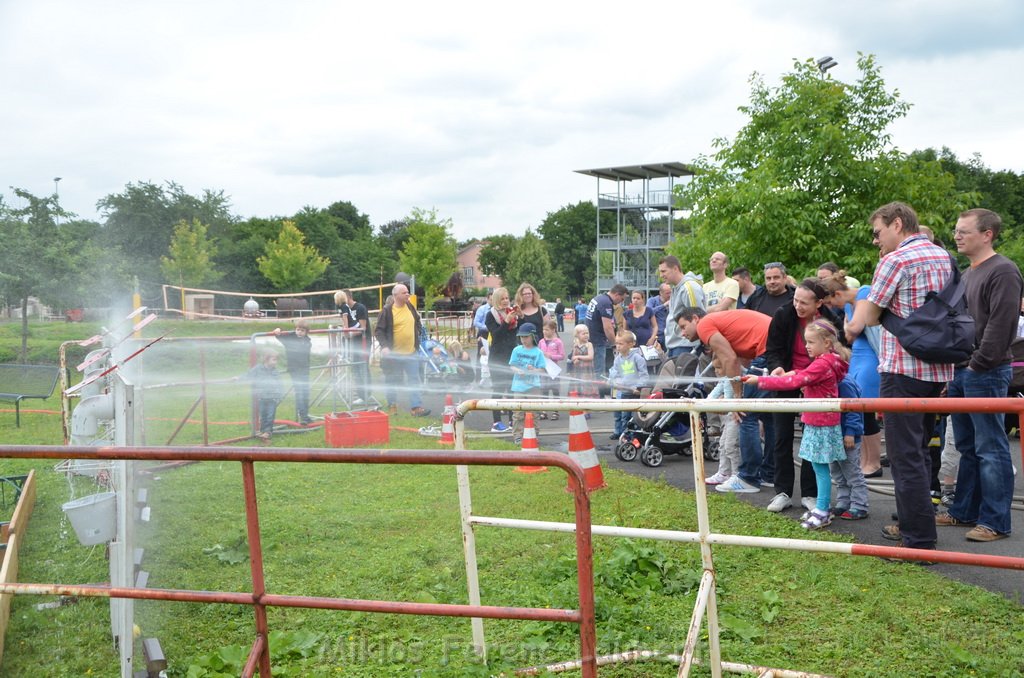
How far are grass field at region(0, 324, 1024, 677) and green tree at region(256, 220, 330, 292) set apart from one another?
197ft

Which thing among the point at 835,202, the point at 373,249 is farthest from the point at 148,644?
the point at 373,249

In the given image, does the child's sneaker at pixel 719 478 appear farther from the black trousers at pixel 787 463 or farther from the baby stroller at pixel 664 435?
the baby stroller at pixel 664 435

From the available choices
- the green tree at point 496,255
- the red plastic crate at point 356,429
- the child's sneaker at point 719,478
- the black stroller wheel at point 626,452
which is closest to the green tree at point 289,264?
the green tree at point 496,255

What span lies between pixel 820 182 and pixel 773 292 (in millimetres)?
11562

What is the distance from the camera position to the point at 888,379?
5.08m

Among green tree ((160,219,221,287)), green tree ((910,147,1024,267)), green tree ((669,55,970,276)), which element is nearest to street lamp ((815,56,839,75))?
green tree ((669,55,970,276))

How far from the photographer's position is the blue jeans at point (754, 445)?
719cm

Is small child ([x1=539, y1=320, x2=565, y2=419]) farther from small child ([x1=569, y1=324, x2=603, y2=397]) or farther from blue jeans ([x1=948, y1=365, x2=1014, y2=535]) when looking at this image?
blue jeans ([x1=948, y1=365, x2=1014, y2=535])

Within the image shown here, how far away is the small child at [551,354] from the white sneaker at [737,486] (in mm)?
3784

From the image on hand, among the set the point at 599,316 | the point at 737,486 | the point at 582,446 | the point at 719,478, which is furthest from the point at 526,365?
the point at 582,446

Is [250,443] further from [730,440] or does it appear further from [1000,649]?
[1000,649]

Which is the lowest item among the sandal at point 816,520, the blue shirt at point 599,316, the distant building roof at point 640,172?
the sandal at point 816,520

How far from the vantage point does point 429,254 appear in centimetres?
6431

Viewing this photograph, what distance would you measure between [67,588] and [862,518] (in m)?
5.32
